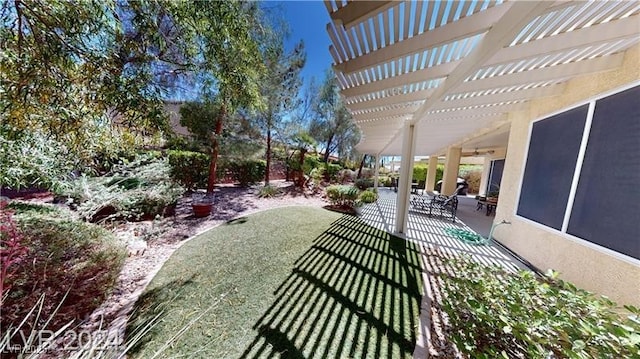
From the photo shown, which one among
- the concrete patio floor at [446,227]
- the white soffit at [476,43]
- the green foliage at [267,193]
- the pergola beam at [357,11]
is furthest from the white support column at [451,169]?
the pergola beam at [357,11]

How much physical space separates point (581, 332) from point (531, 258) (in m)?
4.22

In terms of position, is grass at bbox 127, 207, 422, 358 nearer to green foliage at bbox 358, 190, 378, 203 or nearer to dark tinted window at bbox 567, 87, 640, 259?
dark tinted window at bbox 567, 87, 640, 259

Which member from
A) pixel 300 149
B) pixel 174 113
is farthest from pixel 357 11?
pixel 300 149

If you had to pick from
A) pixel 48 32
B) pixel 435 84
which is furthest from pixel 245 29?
pixel 435 84

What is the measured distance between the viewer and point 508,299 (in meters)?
1.72

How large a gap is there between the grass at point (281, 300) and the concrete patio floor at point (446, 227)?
3.82 ft

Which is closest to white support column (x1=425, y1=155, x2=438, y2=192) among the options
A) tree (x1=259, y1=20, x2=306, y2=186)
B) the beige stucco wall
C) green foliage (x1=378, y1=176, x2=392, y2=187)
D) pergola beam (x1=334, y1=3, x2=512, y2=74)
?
green foliage (x1=378, y1=176, x2=392, y2=187)

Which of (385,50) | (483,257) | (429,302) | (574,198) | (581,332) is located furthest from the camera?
(483,257)

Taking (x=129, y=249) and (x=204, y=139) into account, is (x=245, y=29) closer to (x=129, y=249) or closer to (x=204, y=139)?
(x=129, y=249)

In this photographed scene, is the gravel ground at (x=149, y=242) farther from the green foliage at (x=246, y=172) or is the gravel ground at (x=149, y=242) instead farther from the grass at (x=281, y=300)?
the green foliage at (x=246, y=172)

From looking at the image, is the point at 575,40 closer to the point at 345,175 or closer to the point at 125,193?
the point at 125,193

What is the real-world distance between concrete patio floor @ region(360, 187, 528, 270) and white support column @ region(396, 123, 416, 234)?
447mm

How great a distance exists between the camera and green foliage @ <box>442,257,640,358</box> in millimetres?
1192

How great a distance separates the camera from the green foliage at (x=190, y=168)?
923 centimetres
